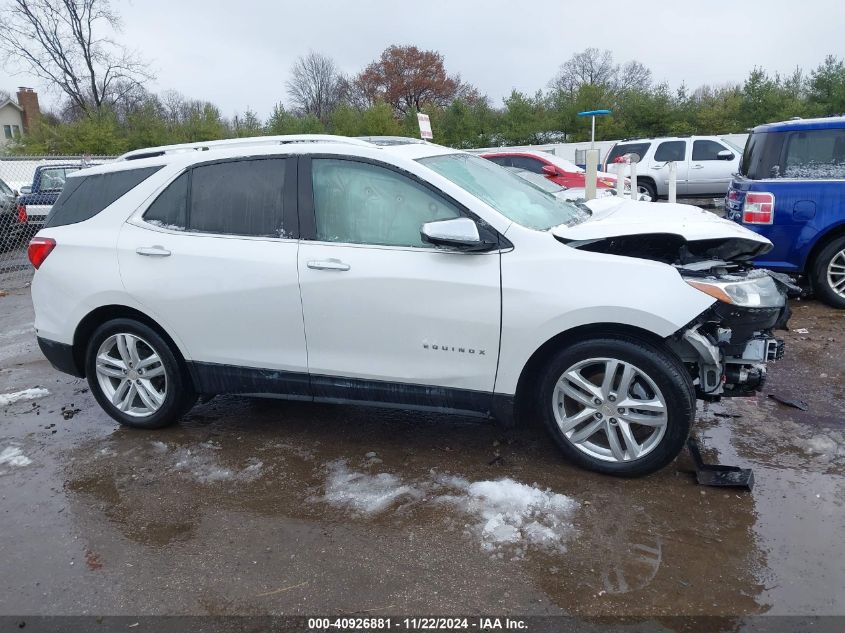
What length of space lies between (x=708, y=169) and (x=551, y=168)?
5.24 metres

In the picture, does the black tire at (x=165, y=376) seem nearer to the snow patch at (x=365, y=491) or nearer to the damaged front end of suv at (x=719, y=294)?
the snow patch at (x=365, y=491)

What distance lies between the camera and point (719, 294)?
3273 mm

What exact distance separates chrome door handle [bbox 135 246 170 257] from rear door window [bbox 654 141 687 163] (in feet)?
48.4

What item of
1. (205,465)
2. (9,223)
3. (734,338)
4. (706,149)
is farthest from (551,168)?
(9,223)

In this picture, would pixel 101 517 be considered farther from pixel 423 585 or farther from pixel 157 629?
pixel 423 585

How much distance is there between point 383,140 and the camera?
4.39 meters

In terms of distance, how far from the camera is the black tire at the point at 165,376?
429 cm

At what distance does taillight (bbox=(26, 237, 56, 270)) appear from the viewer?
14.8 feet

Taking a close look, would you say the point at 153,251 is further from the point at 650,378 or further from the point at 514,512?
the point at 650,378

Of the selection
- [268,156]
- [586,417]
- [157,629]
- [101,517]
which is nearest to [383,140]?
[268,156]

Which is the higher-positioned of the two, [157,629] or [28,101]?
[28,101]

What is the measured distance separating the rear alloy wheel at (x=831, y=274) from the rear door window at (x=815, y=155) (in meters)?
0.70

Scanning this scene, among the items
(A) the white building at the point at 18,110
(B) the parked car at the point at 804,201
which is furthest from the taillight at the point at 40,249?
(A) the white building at the point at 18,110

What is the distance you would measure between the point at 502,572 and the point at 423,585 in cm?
35
